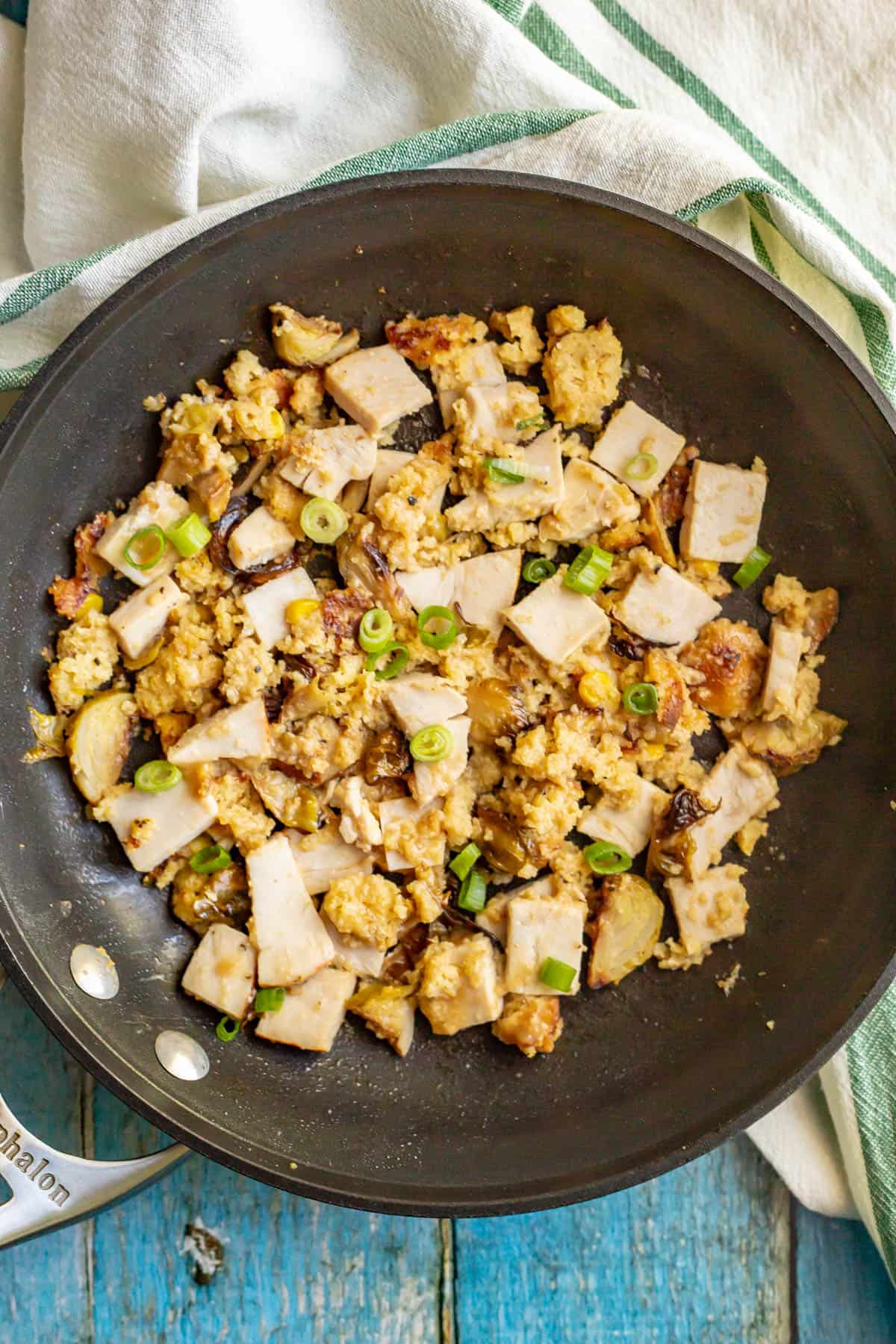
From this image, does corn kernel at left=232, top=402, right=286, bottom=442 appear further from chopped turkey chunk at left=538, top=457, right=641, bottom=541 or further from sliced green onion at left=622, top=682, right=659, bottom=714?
sliced green onion at left=622, top=682, right=659, bottom=714

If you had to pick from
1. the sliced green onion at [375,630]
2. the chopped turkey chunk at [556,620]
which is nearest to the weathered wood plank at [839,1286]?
the chopped turkey chunk at [556,620]

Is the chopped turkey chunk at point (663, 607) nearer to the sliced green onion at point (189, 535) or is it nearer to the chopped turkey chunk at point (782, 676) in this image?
the chopped turkey chunk at point (782, 676)

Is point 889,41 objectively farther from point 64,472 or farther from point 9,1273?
point 9,1273

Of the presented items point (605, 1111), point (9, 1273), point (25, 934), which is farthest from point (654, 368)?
point (9, 1273)

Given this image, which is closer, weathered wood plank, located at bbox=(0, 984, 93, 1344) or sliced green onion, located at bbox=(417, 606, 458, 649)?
sliced green onion, located at bbox=(417, 606, 458, 649)

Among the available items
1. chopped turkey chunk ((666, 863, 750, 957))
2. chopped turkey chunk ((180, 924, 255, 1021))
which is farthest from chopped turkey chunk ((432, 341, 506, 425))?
chopped turkey chunk ((180, 924, 255, 1021))

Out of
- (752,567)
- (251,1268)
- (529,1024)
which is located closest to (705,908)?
(529,1024)
